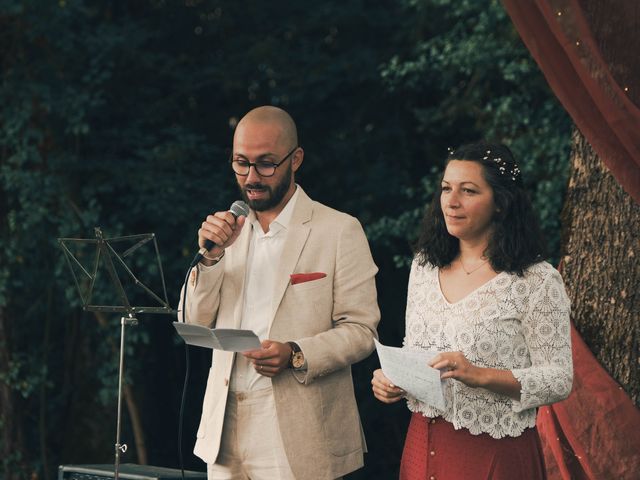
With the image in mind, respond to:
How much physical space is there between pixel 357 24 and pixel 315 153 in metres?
1.10

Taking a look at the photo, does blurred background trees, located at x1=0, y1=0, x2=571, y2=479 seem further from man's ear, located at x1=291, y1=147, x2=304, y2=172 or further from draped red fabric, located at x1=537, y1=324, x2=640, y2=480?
man's ear, located at x1=291, y1=147, x2=304, y2=172

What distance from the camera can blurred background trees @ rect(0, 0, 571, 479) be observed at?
7.83 m

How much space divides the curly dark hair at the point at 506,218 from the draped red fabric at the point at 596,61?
256 millimetres

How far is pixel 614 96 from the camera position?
3139mm

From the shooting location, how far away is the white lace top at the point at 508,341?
9.82ft

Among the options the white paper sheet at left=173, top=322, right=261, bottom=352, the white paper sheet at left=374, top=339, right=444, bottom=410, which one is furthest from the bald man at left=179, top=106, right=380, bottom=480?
the white paper sheet at left=374, top=339, right=444, bottom=410

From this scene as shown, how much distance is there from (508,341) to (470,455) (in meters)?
0.32

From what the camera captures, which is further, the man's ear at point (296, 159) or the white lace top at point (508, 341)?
the man's ear at point (296, 159)

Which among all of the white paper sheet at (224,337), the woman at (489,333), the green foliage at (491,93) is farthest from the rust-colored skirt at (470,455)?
the green foliage at (491,93)

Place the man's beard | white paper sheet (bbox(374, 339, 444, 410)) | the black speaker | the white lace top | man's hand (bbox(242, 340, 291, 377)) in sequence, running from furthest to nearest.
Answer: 1. the black speaker
2. the man's beard
3. man's hand (bbox(242, 340, 291, 377))
4. the white lace top
5. white paper sheet (bbox(374, 339, 444, 410))

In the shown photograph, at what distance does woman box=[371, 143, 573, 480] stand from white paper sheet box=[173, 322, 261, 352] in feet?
1.19

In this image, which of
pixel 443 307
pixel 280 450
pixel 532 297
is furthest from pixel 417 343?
pixel 280 450

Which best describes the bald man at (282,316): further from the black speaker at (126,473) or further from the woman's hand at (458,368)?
the woman's hand at (458,368)

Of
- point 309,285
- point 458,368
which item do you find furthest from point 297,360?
point 458,368
